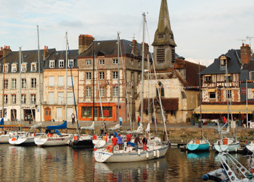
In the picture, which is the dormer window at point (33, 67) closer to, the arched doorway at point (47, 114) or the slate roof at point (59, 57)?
the slate roof at point (59, 57)

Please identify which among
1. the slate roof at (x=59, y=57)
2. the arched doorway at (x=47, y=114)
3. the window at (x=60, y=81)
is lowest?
the arched doorway at (x=47, y=114)

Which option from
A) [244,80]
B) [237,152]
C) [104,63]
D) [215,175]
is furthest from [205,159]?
[104,63]

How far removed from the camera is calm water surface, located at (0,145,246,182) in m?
25.1

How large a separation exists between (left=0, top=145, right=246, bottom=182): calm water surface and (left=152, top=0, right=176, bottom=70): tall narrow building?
19.2m

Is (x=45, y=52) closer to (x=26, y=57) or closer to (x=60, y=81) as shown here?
(x=26, y=57)

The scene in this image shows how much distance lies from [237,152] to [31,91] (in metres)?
34.9

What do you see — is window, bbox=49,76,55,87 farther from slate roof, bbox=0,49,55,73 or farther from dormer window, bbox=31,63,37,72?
slate roof, bbox=0,49,55,73

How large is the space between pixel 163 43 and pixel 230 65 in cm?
914

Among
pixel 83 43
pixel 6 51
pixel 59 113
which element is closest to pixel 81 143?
pixel 59 113

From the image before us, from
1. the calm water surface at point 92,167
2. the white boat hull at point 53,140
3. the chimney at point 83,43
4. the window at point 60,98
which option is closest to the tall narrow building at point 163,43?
the chimney at point 83,43

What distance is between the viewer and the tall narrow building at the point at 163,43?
177 feet

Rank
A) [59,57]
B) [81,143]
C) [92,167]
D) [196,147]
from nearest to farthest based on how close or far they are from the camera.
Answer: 1. [92,167]
2. [196,147]
3. [81,143]
4. [59,57]

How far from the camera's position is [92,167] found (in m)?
28.6

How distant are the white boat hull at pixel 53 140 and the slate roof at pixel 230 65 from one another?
19375 millimetres
